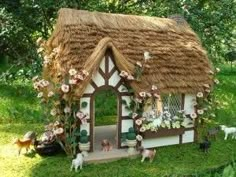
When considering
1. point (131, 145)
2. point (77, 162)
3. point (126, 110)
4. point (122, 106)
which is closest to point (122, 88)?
point (122, 106)

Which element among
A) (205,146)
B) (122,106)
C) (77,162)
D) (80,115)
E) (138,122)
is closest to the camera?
(77,162)

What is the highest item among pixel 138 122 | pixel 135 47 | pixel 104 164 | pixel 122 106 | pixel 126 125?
pixel 135 47

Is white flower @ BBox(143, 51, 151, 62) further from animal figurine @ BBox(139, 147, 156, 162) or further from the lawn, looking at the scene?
the lawn

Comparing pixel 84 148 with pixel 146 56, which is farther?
pixel 146 56

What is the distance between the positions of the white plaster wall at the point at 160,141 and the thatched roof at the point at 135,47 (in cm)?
143

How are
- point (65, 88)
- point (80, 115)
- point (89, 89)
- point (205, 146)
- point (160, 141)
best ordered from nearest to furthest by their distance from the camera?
point (65, 88)
point (80, 115)
point (89, 89)
point (205, 146)
point (160, 141)

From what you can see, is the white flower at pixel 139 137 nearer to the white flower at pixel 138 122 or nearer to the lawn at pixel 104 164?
the white flower at pixel 138 122

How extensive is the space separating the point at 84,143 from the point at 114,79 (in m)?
1.87

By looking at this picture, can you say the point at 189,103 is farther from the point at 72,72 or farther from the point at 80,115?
the point at 72,72

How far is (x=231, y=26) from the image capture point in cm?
1773

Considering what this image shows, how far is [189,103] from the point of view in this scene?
43.0 feet

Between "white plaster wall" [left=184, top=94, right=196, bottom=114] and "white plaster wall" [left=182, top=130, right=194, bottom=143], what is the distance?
2.03ft

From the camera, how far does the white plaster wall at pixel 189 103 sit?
42.8 feet

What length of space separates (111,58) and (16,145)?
3.56m
